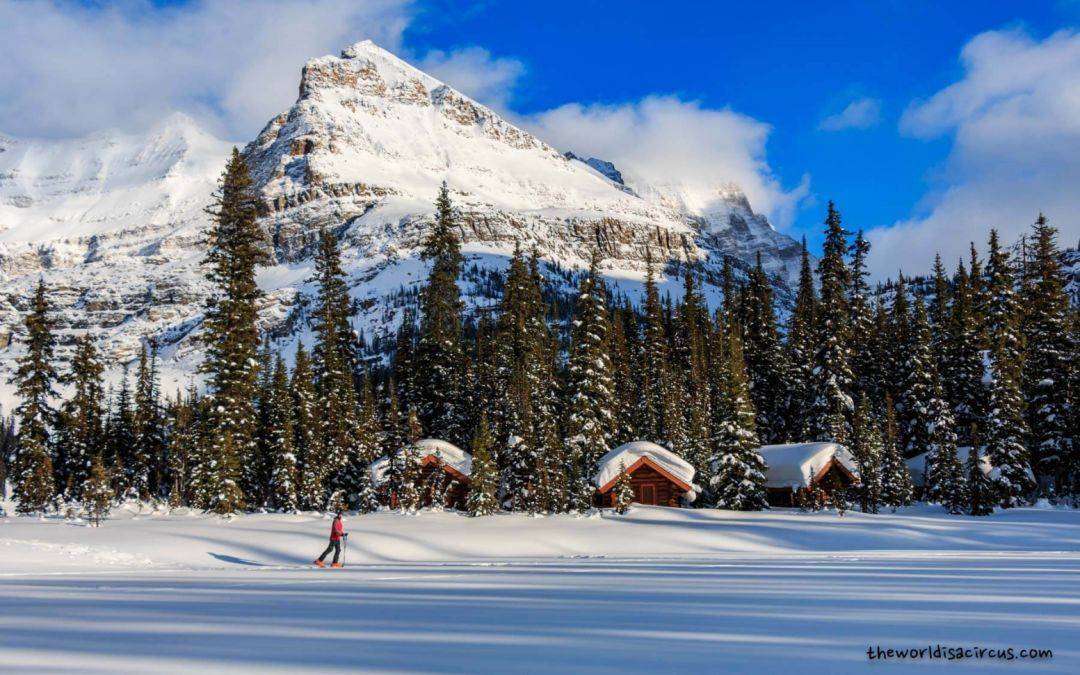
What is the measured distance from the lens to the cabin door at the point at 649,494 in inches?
1639

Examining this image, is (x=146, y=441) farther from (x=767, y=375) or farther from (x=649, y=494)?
(x=767, y=375)

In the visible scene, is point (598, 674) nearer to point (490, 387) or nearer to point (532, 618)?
point (532, 618)

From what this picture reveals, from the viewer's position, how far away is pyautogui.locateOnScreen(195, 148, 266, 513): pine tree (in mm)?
31438

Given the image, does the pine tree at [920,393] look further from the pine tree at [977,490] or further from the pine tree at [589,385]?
the pine tree at [589,385]

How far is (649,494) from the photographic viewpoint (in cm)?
4178

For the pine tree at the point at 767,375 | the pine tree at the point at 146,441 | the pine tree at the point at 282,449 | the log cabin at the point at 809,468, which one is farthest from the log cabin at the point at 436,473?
the pine tree at the point at 146,441

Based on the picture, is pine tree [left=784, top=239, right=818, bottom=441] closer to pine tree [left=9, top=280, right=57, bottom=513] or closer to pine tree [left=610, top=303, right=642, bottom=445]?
pine tree [left=610, top=303, right=642, bottom=445]

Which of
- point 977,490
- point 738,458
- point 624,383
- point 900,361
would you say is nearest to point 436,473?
point 738,458

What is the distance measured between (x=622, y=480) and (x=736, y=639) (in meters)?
27.9

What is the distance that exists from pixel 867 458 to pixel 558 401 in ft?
57.6

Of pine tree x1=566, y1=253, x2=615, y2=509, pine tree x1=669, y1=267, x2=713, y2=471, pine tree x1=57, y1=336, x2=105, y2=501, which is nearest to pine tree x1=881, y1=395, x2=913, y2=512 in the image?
pine tree x1=669, y1=267, x2=713, y2=471

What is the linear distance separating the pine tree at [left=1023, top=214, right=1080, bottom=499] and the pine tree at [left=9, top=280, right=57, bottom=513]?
173 ft

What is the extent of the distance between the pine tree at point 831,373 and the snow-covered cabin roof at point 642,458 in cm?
1052

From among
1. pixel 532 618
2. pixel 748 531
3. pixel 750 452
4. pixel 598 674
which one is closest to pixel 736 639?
pixel 598 674
